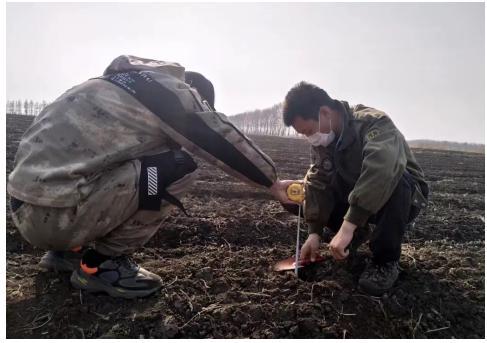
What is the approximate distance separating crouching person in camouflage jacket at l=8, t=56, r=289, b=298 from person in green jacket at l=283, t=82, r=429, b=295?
1.63 feet

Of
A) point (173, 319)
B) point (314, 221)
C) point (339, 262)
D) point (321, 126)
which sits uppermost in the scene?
point (321, 126)

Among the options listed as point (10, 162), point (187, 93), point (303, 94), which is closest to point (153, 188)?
point (187, 93)

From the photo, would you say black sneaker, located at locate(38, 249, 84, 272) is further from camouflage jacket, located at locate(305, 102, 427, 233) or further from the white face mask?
the white face mask

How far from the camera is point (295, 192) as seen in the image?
7.94 ft

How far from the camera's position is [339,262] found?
2.44 meters

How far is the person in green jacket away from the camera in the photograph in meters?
1.97

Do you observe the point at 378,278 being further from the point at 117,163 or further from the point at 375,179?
the point at 117,163

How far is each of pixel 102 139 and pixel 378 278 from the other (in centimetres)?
173

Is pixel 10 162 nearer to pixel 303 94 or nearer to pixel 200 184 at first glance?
pixel 200 184

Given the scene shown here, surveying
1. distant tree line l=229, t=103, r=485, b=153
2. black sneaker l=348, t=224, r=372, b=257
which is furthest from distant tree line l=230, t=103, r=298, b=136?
black sneaker l=348, t=224, r=372, b=257

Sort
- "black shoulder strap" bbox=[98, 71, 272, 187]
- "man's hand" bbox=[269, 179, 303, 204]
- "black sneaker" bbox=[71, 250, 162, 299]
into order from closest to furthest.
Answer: "black shoulder strap" bbox=[98, 71, 272, 187], "black sneaker" bbox=[71, 250, 162, 299], "man's hand" bbox=[269, 179, 303, 204]

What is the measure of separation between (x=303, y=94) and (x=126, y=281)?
1548mm

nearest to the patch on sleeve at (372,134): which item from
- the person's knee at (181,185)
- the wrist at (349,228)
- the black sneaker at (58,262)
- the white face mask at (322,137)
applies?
the white face mask at (322,137)

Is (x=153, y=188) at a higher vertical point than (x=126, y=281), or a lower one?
higher
